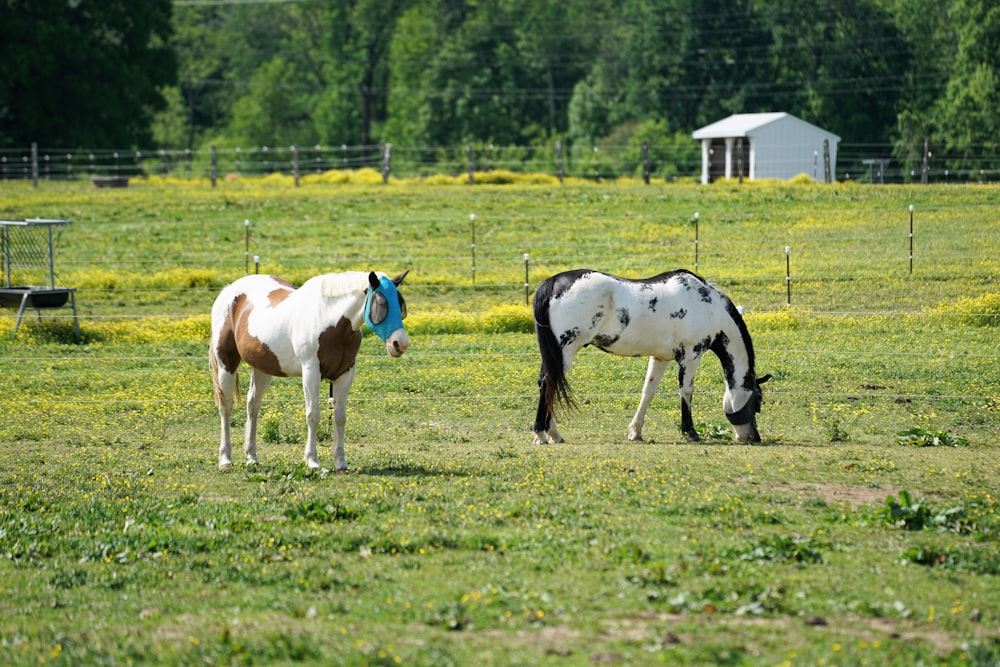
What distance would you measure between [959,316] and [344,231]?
54.4 ft

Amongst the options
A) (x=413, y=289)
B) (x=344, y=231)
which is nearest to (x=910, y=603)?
(x=413, y=289)

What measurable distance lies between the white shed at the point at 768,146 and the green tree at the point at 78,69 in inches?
960

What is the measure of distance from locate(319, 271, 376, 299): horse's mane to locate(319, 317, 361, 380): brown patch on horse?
261 millimetres

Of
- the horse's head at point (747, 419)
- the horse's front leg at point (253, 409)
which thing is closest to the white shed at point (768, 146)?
the horse's head at point (747, 419)

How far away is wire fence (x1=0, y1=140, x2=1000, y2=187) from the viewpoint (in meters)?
43.1

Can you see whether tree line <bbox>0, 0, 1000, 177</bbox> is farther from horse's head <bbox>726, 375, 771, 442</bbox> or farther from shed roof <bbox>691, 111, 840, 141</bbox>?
horse's head <bbox>726, 375, 771, 442</bbox>

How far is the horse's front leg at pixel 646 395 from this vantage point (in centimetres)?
1344

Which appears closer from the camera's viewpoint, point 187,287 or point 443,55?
point 187,287

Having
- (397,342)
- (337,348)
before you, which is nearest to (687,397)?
(397,342)

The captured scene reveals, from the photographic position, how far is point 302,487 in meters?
10.8

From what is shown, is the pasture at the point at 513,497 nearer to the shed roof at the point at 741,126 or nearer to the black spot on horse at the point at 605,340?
the black spot on horse at the point at 605,340

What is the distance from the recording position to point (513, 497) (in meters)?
10.2

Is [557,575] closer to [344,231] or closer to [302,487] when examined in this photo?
[302,487]

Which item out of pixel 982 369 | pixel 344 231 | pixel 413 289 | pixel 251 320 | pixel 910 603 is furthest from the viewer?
pixel 344 231
